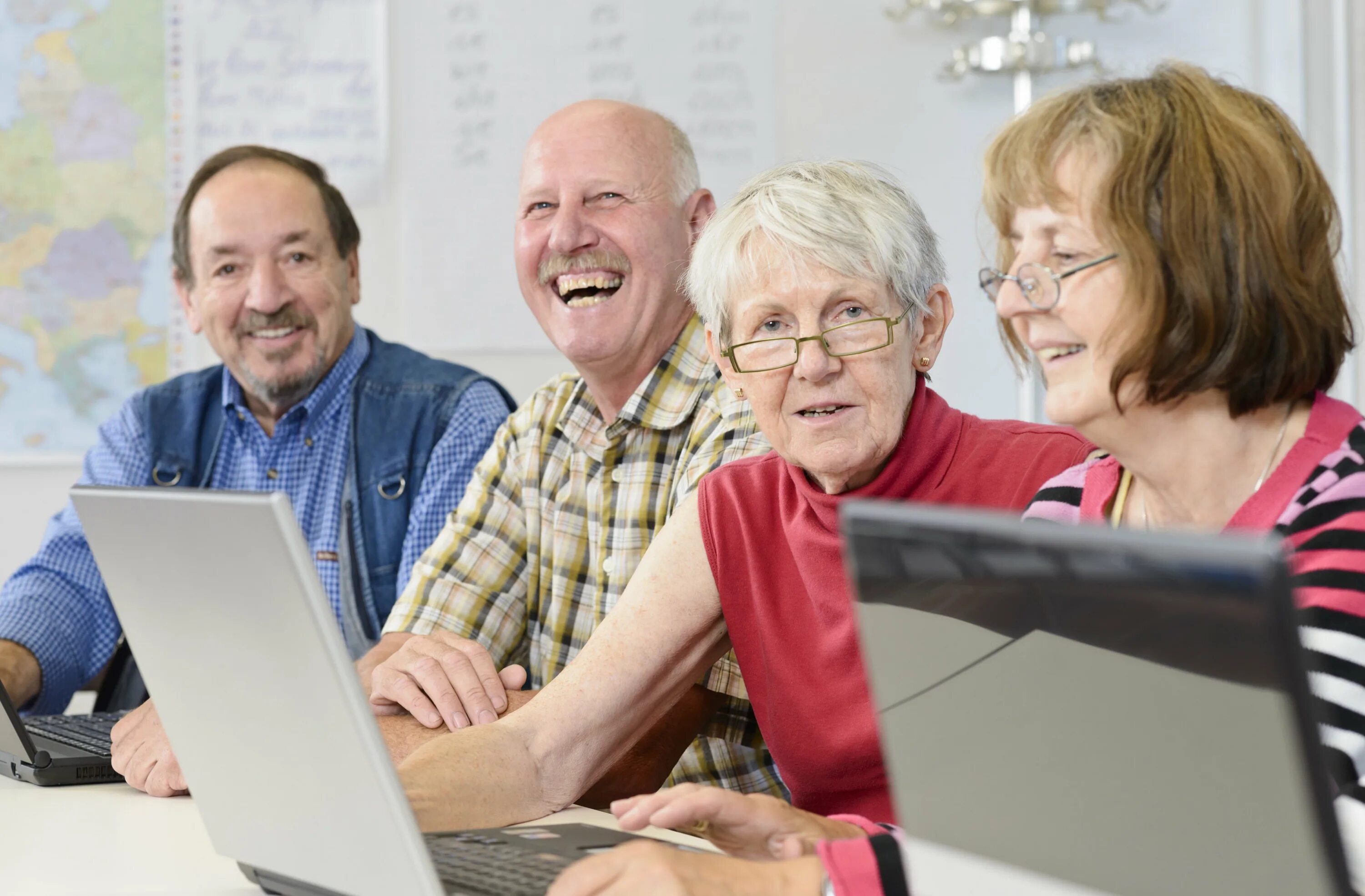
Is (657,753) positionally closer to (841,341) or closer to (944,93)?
(841,341)

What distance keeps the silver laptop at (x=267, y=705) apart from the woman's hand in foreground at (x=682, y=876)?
0.04m

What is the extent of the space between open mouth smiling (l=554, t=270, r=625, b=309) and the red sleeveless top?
626mm

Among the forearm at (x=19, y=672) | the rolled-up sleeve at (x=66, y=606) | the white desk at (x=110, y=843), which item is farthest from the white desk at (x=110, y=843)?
the rolled-up sleeve at (x=66, y=606)

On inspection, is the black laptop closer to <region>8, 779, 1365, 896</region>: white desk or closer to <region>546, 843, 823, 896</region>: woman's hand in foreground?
<region>8, 779, 1365, 896</region>: white desk

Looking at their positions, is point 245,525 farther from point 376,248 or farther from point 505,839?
point 376,248

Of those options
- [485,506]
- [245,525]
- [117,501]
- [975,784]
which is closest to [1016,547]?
[975,784]

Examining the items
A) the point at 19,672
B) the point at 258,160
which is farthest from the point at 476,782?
the point at 258,160

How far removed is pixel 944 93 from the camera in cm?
321

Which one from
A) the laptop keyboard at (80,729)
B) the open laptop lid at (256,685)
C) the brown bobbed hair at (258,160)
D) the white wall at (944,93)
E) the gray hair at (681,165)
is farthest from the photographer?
the white wall at (944,93)

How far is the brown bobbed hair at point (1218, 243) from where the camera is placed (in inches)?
36.5

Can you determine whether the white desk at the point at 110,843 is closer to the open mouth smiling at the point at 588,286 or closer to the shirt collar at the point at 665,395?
the shirt collar at the point at 665,395

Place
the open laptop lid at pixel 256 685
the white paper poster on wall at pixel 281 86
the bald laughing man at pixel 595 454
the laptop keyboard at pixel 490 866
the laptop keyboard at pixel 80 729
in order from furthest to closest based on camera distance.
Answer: the white paper poster on wall at pixel 281 86 < the bald laughing man at pixel 595 454 < the laptop keyboard at pixel 80 729 < the laptop keyboard at pixel 490 866 < the open laptop lid at pixel 256 685

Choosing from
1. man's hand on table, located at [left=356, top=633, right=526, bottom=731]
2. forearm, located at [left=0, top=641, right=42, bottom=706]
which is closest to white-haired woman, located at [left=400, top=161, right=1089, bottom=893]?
man's hand on table, located at [left=356, top=633, right=526, bottom=731]

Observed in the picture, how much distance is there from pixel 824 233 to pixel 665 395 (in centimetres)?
54
